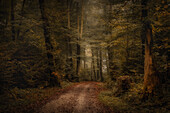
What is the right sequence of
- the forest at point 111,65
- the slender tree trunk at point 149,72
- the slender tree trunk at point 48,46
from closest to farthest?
the forest at point 111,65, the slender tree trunk at point 149,72, the slender tree trunk at point 48,46

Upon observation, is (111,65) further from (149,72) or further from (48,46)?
(48,46)

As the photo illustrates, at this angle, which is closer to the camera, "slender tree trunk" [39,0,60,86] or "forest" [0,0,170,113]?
"forest" [0,0,170,113]

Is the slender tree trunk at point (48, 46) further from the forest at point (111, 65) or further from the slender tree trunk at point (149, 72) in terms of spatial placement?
the slender tree trunk at point (149, 72)

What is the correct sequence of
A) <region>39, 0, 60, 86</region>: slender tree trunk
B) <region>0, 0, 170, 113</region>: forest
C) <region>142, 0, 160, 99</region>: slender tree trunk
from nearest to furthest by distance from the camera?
1. <region>0, 0, 170, 113</region>: forest
2. <region>142, 0, 160, 99</region>: slender tree trunk
3. <region>39, 0, 60, 86</region>: slender tree trunk

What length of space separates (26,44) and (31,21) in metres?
2.30

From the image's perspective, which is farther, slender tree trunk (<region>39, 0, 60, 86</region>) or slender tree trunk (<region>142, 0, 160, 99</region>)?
slender tree trunk (<region>39, 0, 60, 86</region>)

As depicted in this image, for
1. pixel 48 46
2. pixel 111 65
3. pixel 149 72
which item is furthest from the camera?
pixel 111 65

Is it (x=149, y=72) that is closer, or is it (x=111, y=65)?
(x=149, y=72)

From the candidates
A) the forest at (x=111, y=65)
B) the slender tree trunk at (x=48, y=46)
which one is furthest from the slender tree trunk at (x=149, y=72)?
the slender tree trunk at (x=48, y=46)

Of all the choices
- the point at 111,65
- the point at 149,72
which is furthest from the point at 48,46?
the point at 149,72

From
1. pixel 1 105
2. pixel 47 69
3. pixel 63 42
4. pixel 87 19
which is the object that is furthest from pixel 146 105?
pixel 87 19

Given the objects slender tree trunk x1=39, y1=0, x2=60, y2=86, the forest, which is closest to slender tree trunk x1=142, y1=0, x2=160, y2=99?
the forest

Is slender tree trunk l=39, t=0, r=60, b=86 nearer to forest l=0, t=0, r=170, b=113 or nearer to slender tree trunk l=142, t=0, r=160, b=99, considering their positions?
forest l=0, t=0, r=170, b=113

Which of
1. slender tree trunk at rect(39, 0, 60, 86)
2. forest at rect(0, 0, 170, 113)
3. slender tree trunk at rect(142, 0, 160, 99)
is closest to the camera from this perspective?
forest at rect(0, 0, 170, 113)
